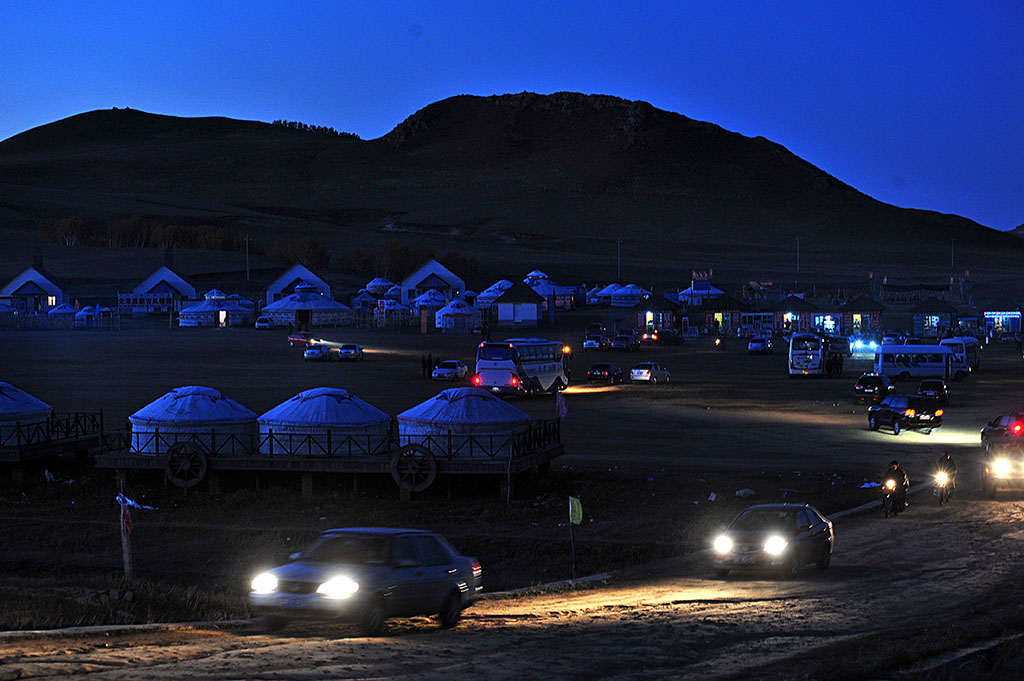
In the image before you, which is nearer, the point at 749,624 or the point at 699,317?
the point at 749,624

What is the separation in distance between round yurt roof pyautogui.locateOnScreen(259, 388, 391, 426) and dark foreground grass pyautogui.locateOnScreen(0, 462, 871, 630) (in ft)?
5.09

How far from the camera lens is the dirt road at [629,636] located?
1335 cm

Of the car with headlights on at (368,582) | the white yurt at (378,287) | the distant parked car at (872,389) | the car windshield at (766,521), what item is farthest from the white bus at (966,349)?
the white yurt at (378,287)

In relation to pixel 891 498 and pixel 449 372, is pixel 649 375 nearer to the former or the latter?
pixel 449 372

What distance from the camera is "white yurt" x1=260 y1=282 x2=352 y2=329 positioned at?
110375mm

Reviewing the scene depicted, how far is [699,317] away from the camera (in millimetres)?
117750

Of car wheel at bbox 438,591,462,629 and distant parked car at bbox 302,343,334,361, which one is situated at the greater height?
distant parked car at bbox 302,343,334,361

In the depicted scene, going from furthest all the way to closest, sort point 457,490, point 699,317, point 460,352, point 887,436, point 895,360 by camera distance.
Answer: point 699,317 → point 460,352 → point 895,360 → point 887,436 → point 457,490

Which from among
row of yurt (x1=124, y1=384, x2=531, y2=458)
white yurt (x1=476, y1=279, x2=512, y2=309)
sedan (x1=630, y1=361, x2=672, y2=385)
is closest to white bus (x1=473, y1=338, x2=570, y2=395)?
sedan (x1=630, y1=361, x2=672, y2=385)

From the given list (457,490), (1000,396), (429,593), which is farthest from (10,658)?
(1000,396)

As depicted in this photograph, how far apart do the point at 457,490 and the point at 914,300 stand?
10861cm

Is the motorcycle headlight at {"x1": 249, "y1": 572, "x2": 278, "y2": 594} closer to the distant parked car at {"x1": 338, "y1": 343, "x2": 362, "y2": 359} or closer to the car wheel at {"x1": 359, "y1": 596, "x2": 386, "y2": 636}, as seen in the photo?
the car wheel at {"x1": 359, "y1": 596, "x2": 386, "y2": 636}

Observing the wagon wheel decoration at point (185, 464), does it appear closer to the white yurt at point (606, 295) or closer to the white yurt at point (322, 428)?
the white yurt at point (322, 428)

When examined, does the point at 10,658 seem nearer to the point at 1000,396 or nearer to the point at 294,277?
the point at 1000,396
